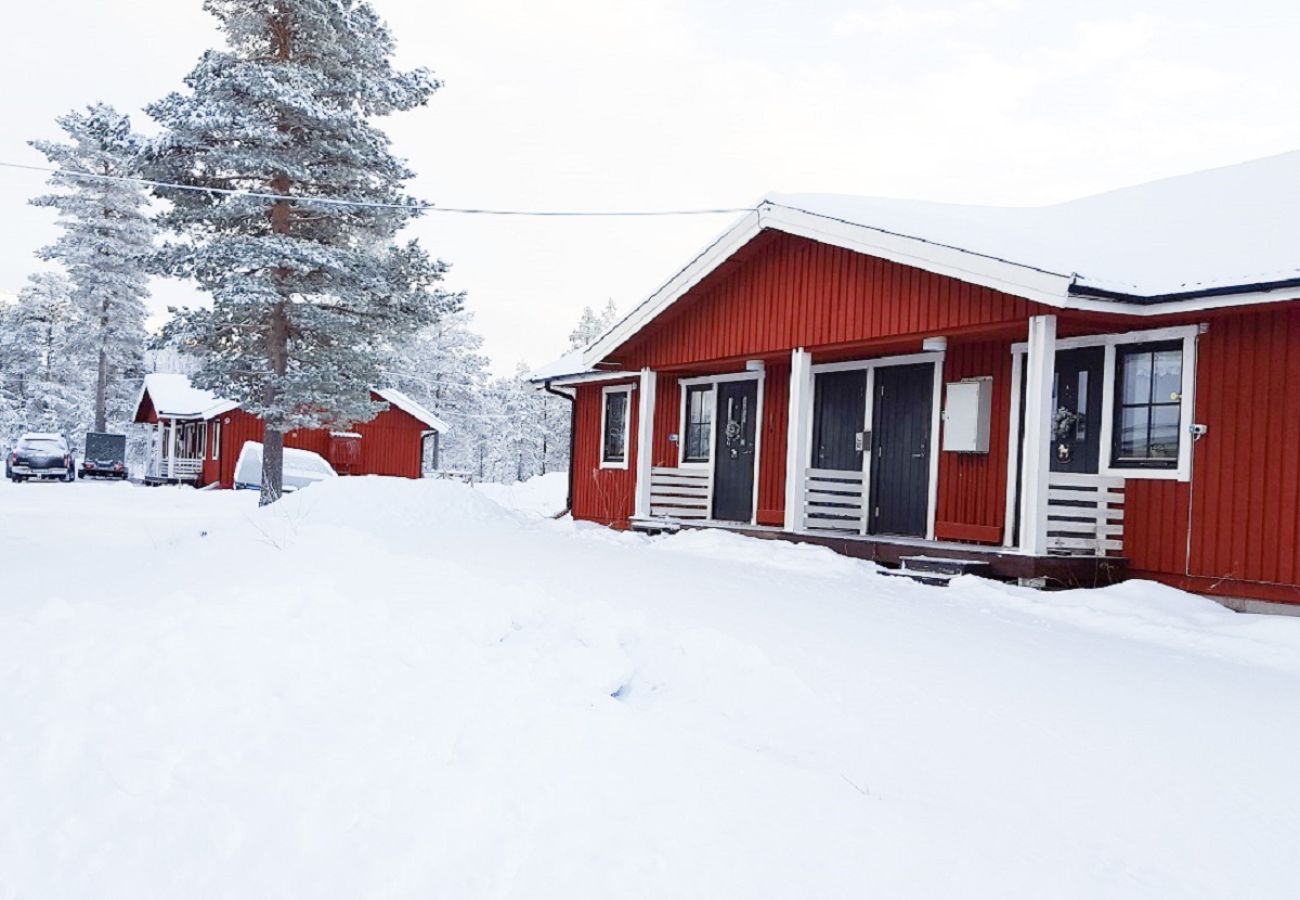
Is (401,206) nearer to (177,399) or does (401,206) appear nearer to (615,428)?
(615,428)

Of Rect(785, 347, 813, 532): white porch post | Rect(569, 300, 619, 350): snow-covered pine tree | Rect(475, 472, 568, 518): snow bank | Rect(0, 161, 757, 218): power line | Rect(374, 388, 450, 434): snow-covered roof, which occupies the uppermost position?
Rect(569, 300, 619, 350): snow-covered pine tree

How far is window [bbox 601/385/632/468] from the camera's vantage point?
1734cm

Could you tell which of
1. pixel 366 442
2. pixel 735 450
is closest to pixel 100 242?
pixel 366 442

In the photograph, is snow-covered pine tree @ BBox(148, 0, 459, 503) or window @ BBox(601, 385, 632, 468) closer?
snow-covered pine tree @ BBox(148, 0, 459, 503)

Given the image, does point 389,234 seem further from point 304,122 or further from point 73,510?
point 73,510

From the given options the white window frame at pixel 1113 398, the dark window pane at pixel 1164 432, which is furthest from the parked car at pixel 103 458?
the dark window pane at pixel 1164 432

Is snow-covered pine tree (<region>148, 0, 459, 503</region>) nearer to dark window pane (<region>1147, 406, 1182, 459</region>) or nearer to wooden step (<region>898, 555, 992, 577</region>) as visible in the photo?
wooden step (<region>898, 555, 992, 577</region>)

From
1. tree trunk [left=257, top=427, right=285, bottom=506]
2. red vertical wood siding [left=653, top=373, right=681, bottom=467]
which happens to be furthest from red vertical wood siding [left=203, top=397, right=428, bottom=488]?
red vertical wood siding [left=653, top=373, right=681, bottom=467]

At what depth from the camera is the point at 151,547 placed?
32.3 ft

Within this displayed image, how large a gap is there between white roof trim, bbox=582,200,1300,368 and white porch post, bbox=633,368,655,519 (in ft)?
2.65

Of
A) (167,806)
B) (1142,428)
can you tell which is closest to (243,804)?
(167,806)

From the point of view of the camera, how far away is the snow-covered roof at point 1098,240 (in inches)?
326

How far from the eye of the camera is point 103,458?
3578 cm

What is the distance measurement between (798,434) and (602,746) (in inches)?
323
